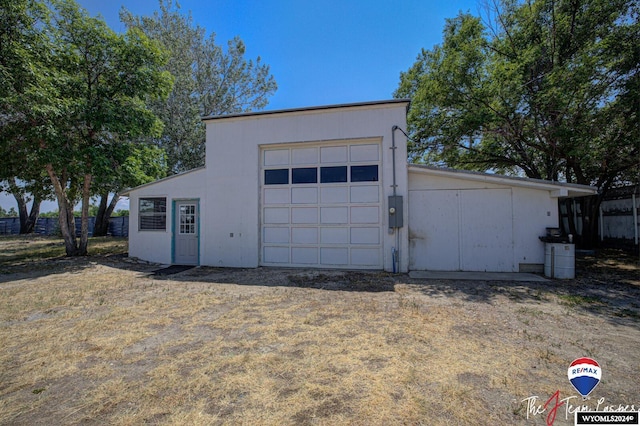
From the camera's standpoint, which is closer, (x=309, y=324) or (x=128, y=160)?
(x=309, y=324)

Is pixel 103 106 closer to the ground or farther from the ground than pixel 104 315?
farther from the ground

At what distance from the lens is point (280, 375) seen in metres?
2.94

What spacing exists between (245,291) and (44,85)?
8.59 meters

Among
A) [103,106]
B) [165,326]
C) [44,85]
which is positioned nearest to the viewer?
[165,326]

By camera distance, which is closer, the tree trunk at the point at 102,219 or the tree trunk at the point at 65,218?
the tree trunk at the point at 65,218

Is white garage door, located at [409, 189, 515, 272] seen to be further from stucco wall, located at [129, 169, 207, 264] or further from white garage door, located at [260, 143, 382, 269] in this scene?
stucco wall, located at [129, 169, 207, 264]

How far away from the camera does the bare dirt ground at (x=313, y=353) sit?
2414mm

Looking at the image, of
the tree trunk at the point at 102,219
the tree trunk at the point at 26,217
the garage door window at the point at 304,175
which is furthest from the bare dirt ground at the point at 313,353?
the tree trunk at the point at 26,217

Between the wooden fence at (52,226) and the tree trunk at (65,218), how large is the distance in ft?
36.1

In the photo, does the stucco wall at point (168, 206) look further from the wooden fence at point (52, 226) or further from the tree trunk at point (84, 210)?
the wooden fence at point (52, 226)

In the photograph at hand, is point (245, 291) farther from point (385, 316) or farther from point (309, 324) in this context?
point (385, 316)

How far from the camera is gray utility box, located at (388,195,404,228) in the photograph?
8.19 meters

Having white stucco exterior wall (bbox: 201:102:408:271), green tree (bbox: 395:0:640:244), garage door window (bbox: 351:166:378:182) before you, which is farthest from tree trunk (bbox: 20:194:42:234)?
green tree (bbox: 395:0:640:244)

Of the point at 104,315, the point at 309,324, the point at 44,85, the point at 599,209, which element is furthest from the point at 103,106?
the point at 599,209
